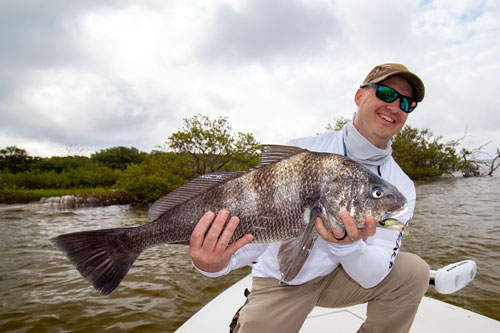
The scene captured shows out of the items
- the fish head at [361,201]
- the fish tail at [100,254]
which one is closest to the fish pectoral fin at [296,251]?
the fish head at [361,201]

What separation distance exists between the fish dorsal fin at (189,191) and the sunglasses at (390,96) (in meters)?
1.75

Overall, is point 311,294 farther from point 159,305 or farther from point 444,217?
point 444,217

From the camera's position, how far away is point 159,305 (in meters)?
5.89

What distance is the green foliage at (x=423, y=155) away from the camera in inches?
1706

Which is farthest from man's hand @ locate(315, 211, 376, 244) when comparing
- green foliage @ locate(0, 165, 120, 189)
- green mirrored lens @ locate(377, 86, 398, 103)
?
green foliage @ locate(0, 165, 120, 189)

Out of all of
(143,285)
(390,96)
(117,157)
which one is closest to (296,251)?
(390,96)

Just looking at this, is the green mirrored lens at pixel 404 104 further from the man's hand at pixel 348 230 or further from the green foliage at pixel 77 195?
the green foliage at pixel 77 195

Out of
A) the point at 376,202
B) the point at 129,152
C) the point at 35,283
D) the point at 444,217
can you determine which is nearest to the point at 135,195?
the point at 35,283

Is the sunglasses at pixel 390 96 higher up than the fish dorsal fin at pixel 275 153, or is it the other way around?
the sunglasses at pixel 390 96

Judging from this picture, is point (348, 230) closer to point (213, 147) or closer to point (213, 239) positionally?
point (213, 239)

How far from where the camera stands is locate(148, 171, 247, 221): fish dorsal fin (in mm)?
2135

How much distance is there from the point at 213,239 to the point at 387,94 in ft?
7.47

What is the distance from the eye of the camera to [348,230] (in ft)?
6.37

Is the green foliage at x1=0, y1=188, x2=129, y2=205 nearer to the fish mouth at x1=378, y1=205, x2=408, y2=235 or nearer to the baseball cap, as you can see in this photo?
the baseball cap
